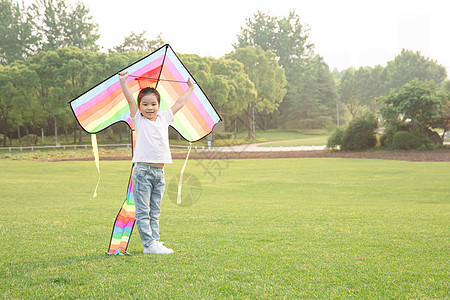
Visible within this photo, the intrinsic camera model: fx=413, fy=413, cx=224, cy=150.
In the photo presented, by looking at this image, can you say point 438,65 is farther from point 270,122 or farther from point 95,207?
point 95,207

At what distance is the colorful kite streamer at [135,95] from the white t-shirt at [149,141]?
19.6 inches

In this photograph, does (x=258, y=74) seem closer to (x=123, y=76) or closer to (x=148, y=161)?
(x=123, y=76)

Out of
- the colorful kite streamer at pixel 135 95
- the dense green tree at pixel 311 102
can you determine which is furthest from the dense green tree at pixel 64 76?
the dense green tree at pixel 311 102

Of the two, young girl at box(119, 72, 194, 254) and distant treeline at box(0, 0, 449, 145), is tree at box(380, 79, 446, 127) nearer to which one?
distant treeline at box(0, 0, 449, 145)

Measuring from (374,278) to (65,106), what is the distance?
47355 mm

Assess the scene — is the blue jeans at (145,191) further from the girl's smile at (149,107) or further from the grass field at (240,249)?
the girl's smile at (149,107)

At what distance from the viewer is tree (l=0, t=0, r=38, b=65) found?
233 ft

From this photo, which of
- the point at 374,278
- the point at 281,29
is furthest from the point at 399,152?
the point at 281,29

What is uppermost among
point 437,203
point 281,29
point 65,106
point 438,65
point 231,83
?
point 281,29

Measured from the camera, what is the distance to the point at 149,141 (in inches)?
205

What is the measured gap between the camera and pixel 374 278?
165 inches

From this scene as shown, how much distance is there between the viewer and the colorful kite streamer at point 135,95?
5395 mm

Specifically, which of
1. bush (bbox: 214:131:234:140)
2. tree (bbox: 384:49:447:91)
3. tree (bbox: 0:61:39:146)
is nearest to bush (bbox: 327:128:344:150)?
bush (bbox: 214:131:234:140)

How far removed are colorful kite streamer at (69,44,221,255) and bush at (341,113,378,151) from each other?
101ft
